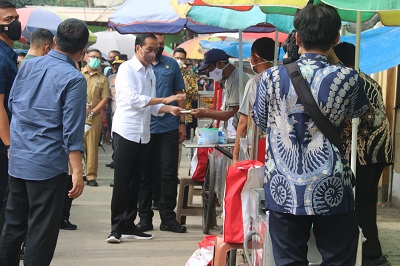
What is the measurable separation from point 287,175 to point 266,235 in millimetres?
573

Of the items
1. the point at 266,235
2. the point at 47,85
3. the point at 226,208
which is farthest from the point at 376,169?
the point at 47,85

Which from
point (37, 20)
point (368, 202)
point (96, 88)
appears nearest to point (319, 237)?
point (368, 202)

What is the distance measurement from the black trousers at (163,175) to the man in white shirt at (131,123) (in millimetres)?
491

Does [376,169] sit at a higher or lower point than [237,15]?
lower

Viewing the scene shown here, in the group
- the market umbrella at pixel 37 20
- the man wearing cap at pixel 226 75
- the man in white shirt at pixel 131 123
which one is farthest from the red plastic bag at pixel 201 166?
the market umbrella at pixel 37 20

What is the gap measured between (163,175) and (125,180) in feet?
2.91

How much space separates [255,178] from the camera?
570 cm

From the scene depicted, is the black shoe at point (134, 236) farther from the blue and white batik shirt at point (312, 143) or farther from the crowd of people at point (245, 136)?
the blue and white batik shirt at point (312, 143)

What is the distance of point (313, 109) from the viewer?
4.34 m

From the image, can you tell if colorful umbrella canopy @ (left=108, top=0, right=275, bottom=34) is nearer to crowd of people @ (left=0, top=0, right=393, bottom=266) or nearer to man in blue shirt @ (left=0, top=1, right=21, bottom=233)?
crowd of people @ (left=0, top=0, right=393, bottom=266)

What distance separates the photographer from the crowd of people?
14.4 ft

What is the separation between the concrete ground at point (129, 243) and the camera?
7.80 metres

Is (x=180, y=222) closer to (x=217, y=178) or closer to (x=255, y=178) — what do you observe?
(x=217, y=178)

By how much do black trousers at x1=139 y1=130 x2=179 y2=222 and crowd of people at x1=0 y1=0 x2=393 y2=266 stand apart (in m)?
0.29
